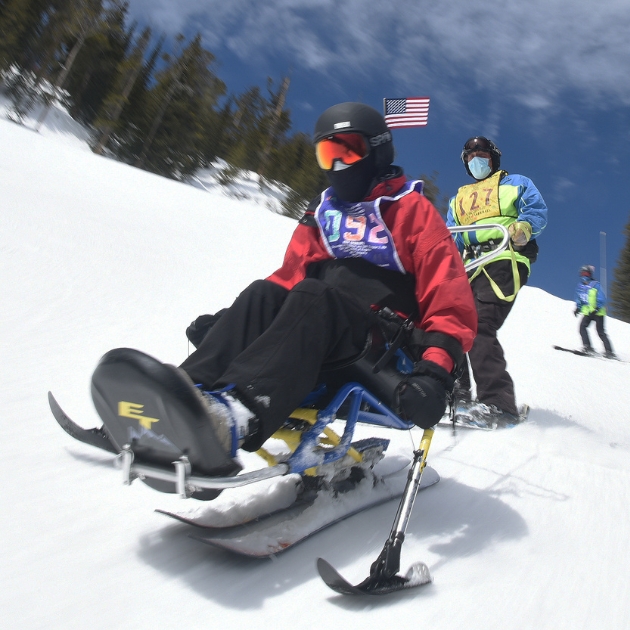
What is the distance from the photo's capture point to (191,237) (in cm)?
887

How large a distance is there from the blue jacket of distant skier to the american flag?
4.94m

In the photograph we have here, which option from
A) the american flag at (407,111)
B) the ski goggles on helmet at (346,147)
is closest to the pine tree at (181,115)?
the american flag at (407,111)

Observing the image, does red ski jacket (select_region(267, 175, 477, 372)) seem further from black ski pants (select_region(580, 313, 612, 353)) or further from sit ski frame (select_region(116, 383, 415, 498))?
black ski pants (select_region(580, 313, 612, 353))

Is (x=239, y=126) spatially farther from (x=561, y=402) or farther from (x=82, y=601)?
(x=82, y=601)

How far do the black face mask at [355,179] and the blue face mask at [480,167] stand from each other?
7.46 feet

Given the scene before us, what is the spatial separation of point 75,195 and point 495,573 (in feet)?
28.7

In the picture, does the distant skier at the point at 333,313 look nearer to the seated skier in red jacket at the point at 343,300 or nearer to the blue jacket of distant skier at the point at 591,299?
the seated skier in red jacket at the point at 343,300

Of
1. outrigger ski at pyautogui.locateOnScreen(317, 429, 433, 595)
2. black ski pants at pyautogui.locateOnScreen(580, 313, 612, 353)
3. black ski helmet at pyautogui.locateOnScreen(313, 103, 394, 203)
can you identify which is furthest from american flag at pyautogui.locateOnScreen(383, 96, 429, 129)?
outrigger ski at pyautogui.locateOnScreen(317, 429, 433, 595)

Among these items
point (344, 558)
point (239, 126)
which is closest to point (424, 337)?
point (344, 558)

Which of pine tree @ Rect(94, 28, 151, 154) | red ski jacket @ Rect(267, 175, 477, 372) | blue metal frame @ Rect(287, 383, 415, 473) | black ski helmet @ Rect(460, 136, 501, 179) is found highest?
pine tree @ Rect(94, 28, 151, 154)

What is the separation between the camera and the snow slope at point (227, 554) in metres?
1.29

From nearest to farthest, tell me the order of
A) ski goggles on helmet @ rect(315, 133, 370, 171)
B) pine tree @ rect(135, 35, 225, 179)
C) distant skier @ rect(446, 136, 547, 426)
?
ski goggles on helmet @ rect(315, 133, 370, 171)
distant skier @ rect(446, 136, 547, 426)
pine tree @ rect(135, 35, 225, 179)

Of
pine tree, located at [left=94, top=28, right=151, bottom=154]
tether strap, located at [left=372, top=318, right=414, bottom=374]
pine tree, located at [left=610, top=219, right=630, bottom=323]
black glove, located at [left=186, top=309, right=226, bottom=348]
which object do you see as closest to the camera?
tether strap, located at [left=372, top=318, right=414, bottom=374]

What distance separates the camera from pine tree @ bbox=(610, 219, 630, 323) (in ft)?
149
